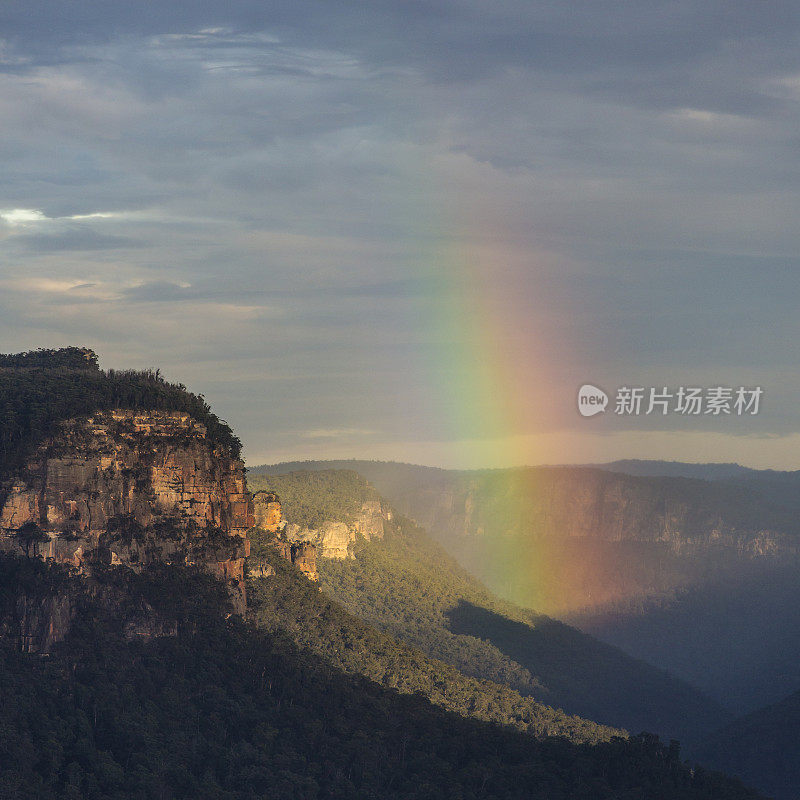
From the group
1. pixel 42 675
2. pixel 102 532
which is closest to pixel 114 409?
pixel 102 532

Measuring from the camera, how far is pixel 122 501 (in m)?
103

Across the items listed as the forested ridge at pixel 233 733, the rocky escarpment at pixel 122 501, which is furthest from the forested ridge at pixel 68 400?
the forested ridge at pixel 233 733

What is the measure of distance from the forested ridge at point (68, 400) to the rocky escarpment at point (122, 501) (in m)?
0.91

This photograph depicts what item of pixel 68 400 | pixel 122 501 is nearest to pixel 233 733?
→ pixel 122 501

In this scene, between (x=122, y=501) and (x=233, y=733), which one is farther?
(x=122, y=501)

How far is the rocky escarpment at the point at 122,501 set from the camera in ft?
326

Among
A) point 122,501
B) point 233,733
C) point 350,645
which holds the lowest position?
point 233,733

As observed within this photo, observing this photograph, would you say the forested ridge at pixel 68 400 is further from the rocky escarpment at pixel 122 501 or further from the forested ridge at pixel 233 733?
the forested ridge at pixel 233 733

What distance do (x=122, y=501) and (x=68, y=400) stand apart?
8.02m

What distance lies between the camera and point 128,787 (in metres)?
89.4

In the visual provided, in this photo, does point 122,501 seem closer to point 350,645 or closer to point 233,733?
point 233,733

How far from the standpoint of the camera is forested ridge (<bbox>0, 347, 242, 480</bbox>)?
10131cm

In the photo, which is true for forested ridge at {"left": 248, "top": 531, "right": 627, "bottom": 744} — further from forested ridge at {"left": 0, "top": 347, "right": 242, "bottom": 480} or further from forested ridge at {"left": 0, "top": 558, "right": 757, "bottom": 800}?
forested ridge at {"left": 0, "top": 347, "right": 242, "bottom": 480}

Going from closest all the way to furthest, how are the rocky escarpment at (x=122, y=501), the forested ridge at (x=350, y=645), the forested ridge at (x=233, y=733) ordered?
the forested ridge at (x=233, y=733) < the rocky escarpment at (x=122, y=501) < the forested ridge at (x=350, y=645)
